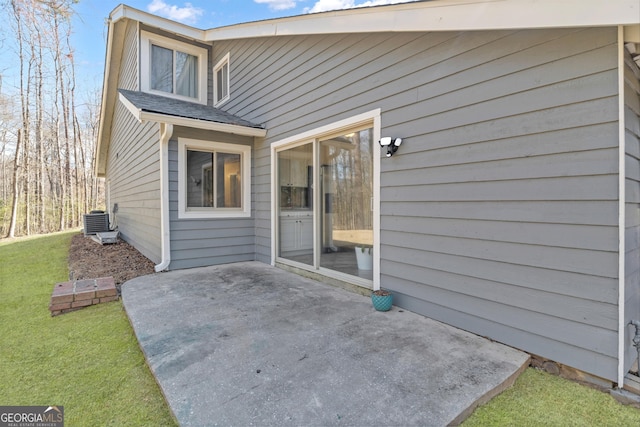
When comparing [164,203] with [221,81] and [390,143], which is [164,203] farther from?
[390,143]

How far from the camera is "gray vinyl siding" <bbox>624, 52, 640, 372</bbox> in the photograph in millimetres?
2014

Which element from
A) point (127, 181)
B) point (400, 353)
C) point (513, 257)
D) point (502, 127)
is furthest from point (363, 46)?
point (127, 181)

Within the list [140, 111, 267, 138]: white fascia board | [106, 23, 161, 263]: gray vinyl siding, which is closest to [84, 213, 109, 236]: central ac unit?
[106, 23, 161, 263]: gray vinyl siding

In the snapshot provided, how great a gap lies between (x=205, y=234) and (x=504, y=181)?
454 centimetres

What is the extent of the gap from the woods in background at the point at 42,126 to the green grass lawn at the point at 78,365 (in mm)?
12237

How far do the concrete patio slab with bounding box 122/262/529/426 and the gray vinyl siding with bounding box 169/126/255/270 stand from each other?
61.6 inches

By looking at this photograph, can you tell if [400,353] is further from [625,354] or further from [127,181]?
[127,181]

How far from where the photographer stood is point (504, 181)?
2463 mm

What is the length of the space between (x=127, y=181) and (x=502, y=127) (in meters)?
8.60

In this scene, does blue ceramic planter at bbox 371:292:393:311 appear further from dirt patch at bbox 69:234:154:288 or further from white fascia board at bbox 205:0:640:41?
dirt patch at bbox 69:234:154:288

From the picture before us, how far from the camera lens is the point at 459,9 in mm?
2473

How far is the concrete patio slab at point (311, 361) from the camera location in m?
1.69

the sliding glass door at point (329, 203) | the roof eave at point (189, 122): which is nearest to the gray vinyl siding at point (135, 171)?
the roof eave at point (189, 122)

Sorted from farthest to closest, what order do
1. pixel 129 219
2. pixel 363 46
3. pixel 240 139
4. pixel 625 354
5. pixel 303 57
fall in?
pixel 129 219 → pixel 240 139 → pixel 303 57 → pixel 363 46 → pixel 625 354
